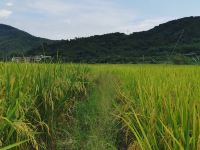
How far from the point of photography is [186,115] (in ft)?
Result: 9.80

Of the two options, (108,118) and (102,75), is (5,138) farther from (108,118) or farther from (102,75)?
(102,75)

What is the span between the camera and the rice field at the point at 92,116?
299 cm

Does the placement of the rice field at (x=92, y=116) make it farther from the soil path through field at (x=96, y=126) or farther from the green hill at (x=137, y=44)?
the green hill at (x=137, y=44)

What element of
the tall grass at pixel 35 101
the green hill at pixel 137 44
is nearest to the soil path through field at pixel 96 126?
the tall grass at pixel 35 101

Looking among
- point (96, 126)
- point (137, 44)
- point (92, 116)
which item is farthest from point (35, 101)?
point (137, 44)

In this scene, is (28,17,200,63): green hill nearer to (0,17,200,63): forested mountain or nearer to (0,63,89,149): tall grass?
(0,17,200,63): forested mountain

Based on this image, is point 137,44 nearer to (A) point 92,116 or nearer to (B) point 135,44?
(B) point 135,44

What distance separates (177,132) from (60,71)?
15.7 feet

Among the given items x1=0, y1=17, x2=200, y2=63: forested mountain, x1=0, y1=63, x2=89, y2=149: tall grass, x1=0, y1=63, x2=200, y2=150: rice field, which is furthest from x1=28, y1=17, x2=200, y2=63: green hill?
x1=0, y1=63, x2=89, y2=149: tall grass

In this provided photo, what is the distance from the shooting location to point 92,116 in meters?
8.00

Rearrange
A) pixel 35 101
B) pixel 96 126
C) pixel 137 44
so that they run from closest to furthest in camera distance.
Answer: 1. pixel 35 101
2. pixel 96 126
3. pixel 137 44

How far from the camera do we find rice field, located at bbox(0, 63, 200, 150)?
299 centimetres

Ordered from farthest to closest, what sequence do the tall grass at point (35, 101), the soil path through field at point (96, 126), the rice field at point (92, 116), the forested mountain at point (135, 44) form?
the forested mountain at point (135, 44)
the soil path through field at point (96, 126)
the tall grass at point (35, 101)
the rice field at point (92, 116)

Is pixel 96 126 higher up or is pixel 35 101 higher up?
pixel 35 101
